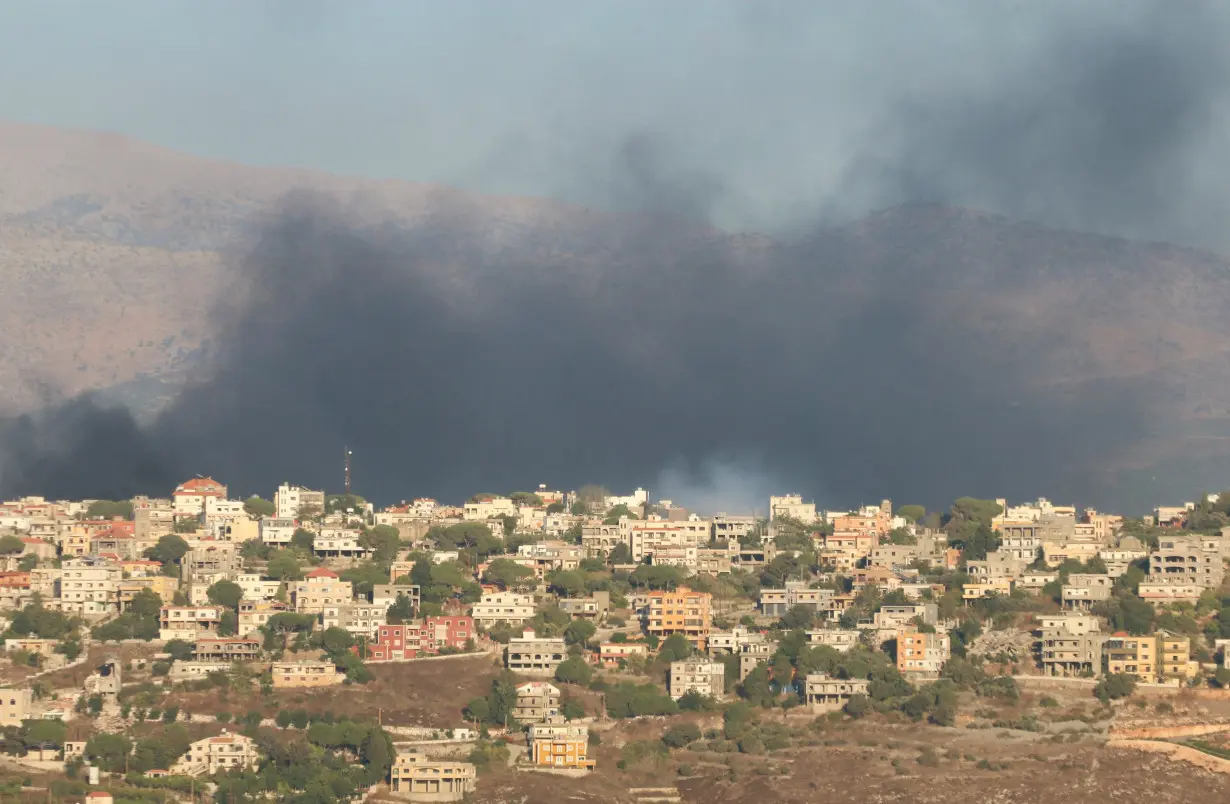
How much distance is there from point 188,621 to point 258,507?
14021mm

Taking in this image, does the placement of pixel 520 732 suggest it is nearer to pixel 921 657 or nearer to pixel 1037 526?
pixel 921 657

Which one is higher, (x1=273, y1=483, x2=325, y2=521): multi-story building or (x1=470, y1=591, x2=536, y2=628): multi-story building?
(x1=273, y1=483, x2=325, y2=521): multi-story building

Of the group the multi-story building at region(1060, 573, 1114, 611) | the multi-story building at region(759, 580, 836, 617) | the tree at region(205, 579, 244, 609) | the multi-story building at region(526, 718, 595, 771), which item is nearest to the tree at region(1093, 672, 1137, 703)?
the multi-story building at region(1060, 573, 1114, 611)

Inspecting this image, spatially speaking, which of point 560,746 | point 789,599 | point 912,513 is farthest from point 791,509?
point 560,746

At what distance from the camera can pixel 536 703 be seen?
204 feet

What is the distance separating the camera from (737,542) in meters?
77.5

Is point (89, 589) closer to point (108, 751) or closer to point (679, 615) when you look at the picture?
point (108, 751)

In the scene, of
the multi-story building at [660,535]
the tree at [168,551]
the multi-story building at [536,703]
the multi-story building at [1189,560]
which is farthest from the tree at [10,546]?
the multi-story building at [1189,560]

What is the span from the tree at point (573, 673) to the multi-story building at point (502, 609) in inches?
145

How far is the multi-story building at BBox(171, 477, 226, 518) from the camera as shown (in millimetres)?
79938

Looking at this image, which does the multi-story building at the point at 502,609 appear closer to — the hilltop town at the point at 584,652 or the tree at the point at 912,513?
the hilltop town at the point at 584,652

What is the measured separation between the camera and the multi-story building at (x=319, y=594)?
6819 cm

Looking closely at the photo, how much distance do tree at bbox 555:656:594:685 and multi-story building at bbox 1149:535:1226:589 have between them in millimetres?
14494

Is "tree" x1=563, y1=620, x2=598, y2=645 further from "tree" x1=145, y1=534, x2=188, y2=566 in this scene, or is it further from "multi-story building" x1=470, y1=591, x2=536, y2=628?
"tree" x1=145, y1=534, x2=188, y2=566
